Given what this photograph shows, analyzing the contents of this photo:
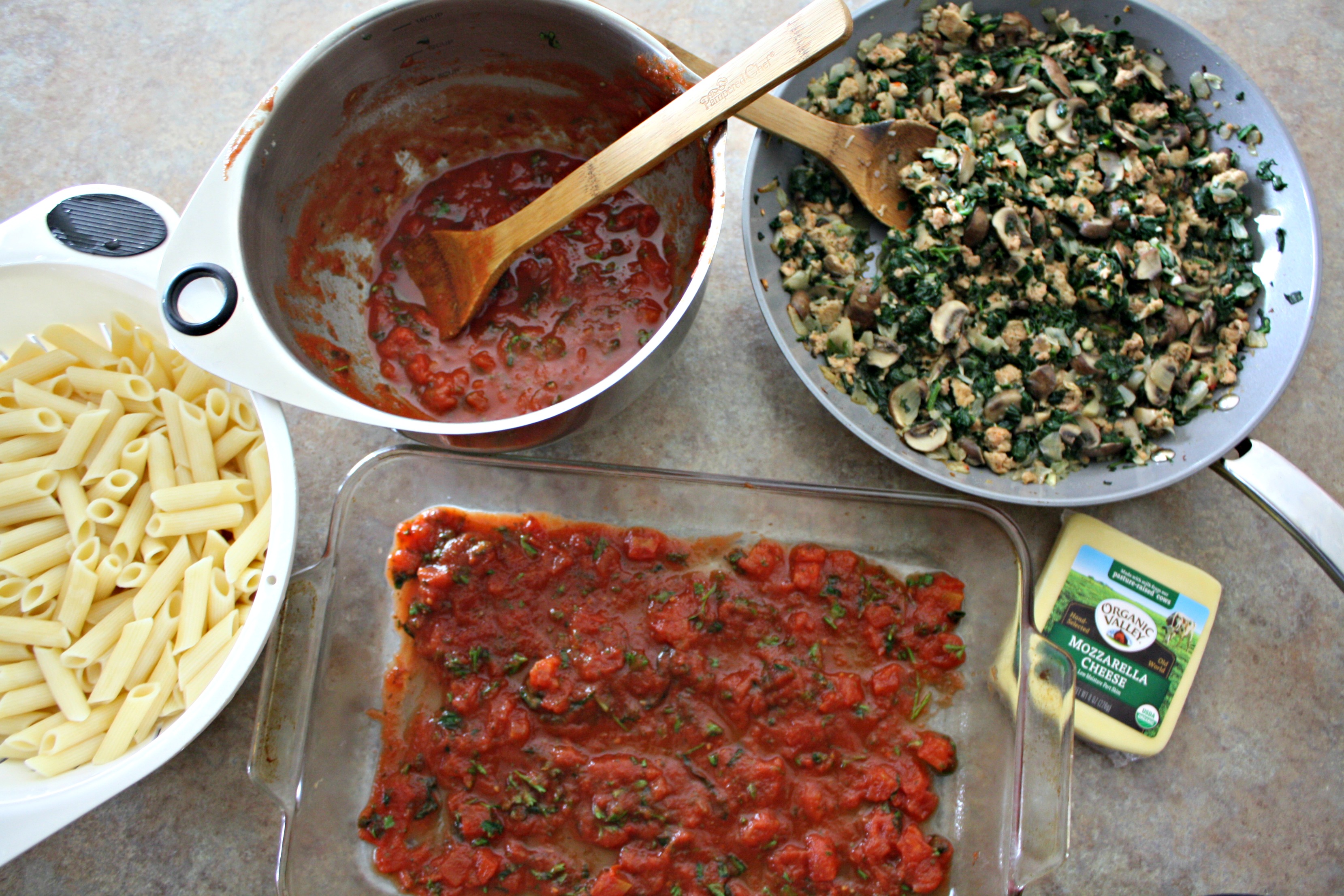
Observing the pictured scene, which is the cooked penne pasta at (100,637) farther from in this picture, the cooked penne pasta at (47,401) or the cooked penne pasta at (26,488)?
the cooked penne pasta at (47,401)

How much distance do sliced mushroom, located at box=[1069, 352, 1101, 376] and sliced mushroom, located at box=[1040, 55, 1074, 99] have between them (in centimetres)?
73

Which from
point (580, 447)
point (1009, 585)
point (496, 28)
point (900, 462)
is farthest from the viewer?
point (580, 447)

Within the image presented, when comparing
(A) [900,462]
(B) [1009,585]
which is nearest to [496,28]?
(A) [900,462]

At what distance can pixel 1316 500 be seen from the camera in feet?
6.61

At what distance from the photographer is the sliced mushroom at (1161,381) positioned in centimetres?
214

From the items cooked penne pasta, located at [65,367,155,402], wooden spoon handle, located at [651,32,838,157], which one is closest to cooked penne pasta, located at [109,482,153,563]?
cooked penne pasta, located at [65,367,155,402]

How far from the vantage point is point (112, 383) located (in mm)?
1972

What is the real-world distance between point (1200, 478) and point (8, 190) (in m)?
3.80

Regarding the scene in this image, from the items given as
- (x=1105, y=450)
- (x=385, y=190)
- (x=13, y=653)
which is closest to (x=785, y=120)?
(x=385, y=190)

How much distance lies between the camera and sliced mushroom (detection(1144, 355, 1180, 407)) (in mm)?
2145

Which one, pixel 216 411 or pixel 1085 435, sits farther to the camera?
pixel 1085 435

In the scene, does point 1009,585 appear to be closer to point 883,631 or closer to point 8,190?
point 883,631

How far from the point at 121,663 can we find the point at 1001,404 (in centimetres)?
225

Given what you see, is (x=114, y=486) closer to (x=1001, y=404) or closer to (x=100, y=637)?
(x=100, y=637)
